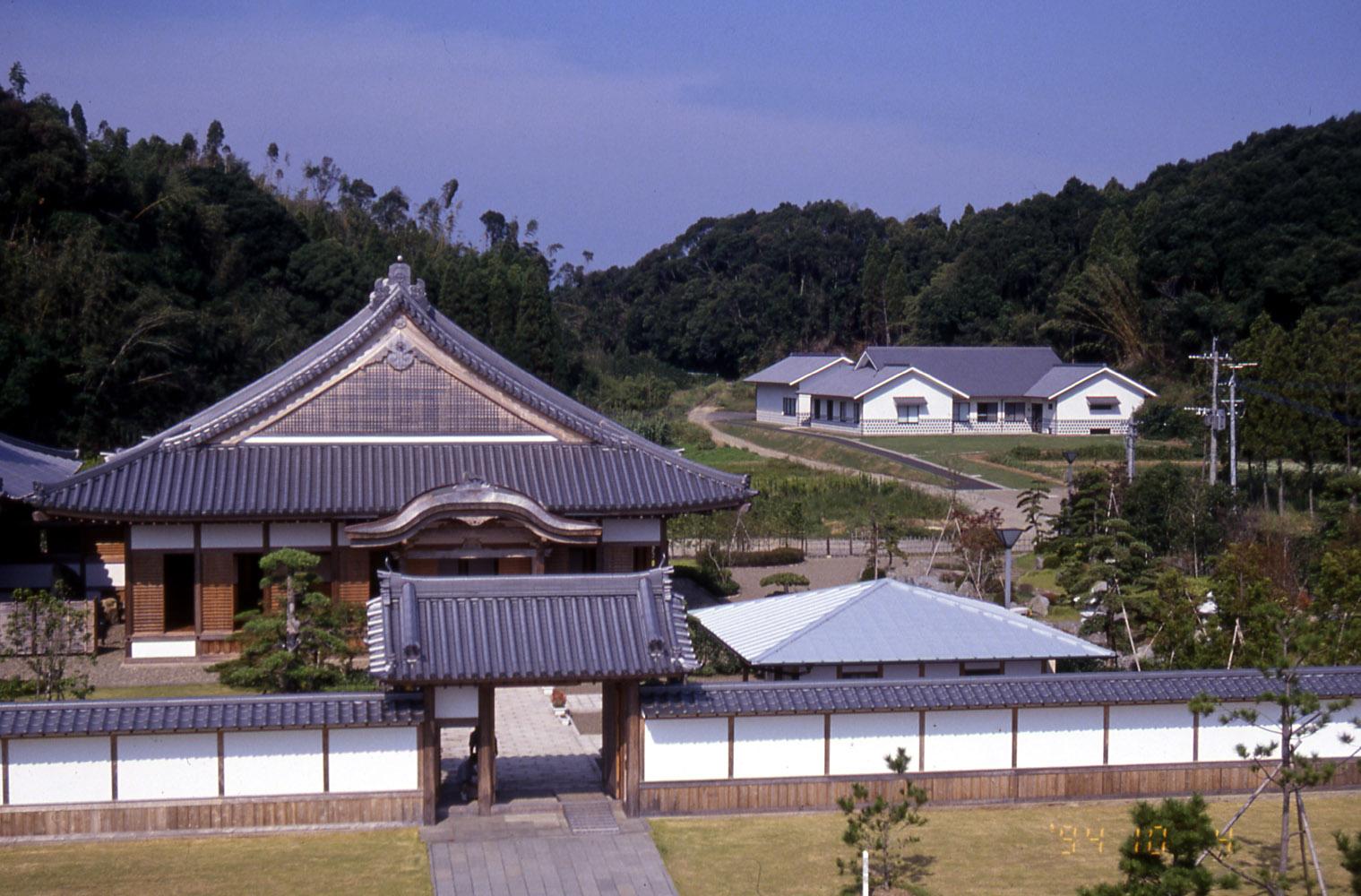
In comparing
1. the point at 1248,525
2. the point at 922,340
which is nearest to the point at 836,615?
the point at 1248,525

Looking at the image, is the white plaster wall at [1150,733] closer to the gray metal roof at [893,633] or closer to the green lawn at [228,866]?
the gray metal roof at [893,633]

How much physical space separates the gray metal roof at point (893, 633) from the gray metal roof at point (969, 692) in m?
2.15

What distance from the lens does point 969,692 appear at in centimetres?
1539

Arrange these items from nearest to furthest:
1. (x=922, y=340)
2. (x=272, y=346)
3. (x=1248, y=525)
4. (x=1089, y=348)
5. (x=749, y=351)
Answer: (x=1248, y=525), (x=272, y=346), (x=1089, y=348), (x=922, y=340), (x=749, y=351)

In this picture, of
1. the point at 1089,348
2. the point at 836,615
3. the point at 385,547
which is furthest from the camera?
the point at 1089,348

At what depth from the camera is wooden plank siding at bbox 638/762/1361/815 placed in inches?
591

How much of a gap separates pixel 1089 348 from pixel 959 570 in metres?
48.8

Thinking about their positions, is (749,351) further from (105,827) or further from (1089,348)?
(105,827)

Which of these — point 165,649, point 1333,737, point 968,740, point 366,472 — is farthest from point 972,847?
point 165,649

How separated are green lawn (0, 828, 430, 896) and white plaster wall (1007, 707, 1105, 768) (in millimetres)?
6821

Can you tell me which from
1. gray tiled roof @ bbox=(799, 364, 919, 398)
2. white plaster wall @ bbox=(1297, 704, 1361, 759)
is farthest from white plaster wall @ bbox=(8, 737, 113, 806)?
gray tiled roof @ bbox=(799, 364, 919, 398)

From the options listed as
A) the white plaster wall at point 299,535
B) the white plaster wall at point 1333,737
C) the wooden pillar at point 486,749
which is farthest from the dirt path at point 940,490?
the wooden pillar at point 486,749

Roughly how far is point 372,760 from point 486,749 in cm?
120

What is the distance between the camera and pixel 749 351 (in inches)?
3698
